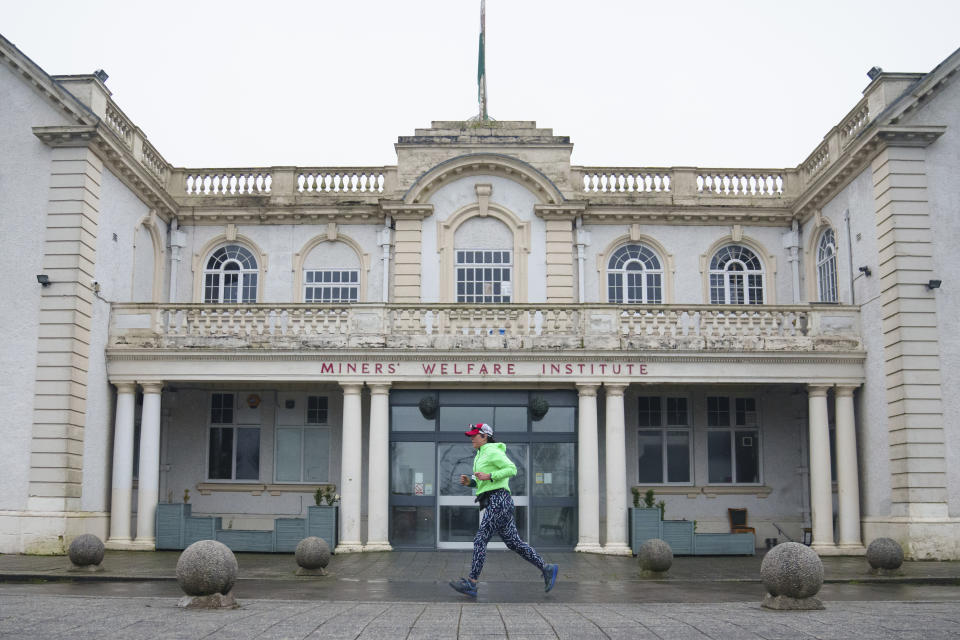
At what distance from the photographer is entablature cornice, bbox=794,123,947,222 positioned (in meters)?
19.4

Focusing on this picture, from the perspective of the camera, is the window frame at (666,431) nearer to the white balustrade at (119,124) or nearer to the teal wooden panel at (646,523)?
the teal wooden panel at (646,523)

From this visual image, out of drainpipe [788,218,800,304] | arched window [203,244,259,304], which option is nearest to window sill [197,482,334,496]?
arched window [203,244,259,304]

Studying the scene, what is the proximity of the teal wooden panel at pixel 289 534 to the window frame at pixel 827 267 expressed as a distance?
40.2 feet

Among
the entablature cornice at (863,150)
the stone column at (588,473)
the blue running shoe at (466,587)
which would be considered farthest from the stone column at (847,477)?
the blue running shoe at (466,587)

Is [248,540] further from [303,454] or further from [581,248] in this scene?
[581,248]

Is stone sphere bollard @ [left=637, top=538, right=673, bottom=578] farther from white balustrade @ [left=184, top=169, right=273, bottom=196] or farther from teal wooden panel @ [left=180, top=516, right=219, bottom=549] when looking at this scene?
white balustrade @ [left=184, top=169, right=273, bottom=196]

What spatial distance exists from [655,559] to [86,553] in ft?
27.8

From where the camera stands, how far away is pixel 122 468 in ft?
66.5

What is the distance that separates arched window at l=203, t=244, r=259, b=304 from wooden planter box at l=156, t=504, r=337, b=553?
6.14 m

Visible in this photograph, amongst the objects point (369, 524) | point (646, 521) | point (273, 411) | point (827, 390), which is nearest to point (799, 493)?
point (827, 390)

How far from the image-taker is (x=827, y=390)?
2083 centimetres

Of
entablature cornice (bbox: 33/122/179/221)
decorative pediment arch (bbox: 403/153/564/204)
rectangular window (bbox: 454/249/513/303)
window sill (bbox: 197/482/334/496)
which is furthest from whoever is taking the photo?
rectangular window (bbox: 454/249/513/303)

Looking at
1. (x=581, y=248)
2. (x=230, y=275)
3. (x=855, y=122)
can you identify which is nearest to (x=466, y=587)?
Result: (x=581, y=248)

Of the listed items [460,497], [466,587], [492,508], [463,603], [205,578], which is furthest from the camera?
[460,497]
